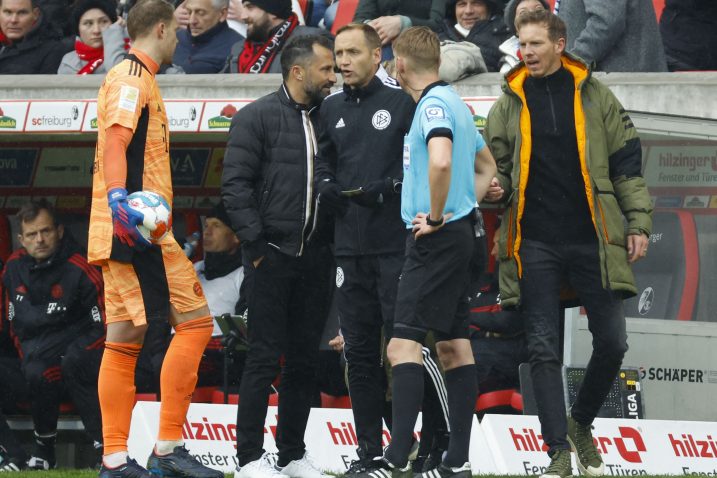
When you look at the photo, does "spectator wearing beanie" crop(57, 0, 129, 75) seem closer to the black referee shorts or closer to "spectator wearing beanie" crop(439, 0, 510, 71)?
"spectator wearing beanie" crop(439, 0, 510, 71)

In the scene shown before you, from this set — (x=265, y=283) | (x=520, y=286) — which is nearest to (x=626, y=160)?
(x=520, y=286)

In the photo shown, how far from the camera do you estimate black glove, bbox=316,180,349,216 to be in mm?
5980

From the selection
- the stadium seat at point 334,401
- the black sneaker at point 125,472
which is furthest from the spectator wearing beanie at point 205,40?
the black sneaker at point 125,472

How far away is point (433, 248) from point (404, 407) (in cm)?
61

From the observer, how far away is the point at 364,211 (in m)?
6.02

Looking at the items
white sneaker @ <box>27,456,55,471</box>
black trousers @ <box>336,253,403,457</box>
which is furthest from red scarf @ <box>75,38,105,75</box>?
black trousers @ <box>336,253,403,457</box>

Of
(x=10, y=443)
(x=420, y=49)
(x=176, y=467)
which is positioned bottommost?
(x=10, y=443)

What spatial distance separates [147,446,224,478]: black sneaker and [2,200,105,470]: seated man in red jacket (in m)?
2.48

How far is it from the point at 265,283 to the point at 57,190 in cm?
403

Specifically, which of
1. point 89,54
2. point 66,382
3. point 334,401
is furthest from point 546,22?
point 89,54

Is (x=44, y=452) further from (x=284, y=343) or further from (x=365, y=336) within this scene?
(x=365, y=336)

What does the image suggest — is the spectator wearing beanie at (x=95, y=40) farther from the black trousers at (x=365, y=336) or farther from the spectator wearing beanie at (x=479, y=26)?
→ the black trousers at (x=365, y=336)

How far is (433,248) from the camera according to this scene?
559cm

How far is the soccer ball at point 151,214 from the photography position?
224 inches
